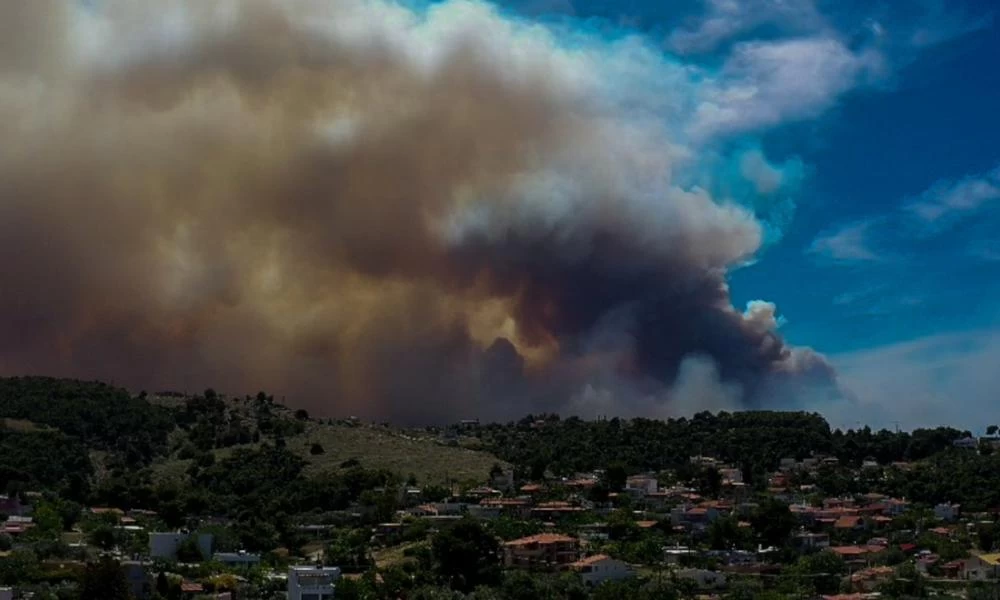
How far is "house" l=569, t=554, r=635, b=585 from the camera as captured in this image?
69294 mm

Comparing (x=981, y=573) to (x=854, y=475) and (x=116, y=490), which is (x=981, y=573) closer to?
(x=854, y=475)

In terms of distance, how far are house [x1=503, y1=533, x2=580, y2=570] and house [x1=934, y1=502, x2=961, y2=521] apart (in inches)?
1220

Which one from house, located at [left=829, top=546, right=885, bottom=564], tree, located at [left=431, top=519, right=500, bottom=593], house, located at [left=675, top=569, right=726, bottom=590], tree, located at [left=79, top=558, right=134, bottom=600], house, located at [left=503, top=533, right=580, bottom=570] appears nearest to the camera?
tree, located at [left=79, top=558, right=134, bottom=600]

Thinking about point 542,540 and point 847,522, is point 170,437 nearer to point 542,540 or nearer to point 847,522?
point 542,540

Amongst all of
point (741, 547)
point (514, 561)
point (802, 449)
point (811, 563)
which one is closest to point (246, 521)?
point (514, 561)

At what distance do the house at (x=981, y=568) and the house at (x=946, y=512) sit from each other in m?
21.2

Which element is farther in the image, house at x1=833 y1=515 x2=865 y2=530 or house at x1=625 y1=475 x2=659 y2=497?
house at x1=625 y1=475 x2=659 y2=497

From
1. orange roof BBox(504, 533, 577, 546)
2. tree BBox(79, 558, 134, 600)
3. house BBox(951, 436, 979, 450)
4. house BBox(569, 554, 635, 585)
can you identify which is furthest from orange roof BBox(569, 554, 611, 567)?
house BBox(951, 436, 979, 450)

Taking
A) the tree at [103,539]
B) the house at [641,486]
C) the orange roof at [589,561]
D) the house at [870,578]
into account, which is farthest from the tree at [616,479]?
the tree at [103,539]

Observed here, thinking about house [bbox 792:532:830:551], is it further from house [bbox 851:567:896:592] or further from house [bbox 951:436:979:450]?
house [bbox 951:436:979:450]

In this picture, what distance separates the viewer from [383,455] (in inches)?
5020

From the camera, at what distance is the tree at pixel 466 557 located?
69438 mm

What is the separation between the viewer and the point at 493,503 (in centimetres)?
9562

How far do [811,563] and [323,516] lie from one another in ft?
125
